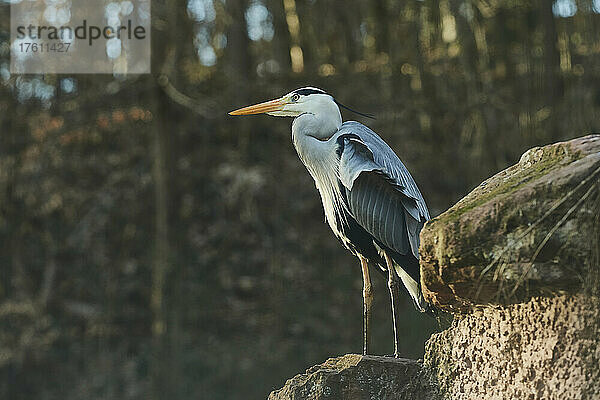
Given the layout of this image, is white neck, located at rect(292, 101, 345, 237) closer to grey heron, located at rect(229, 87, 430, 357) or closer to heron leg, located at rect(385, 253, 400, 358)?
grey heron, located at rect(229, 87, 430, 357)

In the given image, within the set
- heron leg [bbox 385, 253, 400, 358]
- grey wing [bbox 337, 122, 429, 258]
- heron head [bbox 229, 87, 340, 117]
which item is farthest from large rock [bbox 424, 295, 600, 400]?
heron head [bbox 229, 87, 340, 117]

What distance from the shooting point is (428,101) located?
7.88 m

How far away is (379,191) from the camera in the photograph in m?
3.12

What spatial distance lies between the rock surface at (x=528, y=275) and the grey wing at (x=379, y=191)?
0.52m

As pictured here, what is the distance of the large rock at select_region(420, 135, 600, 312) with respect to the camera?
2221 millimetres

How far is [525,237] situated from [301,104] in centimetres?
117

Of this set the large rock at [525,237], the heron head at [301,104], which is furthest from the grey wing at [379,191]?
the large rock at [525,237]

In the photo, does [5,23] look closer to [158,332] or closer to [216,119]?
[216,119]

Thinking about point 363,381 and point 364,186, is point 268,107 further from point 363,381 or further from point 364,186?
point 363,381

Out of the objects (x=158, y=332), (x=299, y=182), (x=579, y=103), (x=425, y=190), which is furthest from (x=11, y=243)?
(x=579, y=103)

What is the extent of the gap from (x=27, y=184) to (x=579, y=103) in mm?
4477

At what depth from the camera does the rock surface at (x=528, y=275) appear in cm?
223

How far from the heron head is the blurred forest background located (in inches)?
136

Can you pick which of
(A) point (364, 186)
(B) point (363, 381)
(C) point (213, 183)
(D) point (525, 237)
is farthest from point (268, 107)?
(C) point (213, 183)
